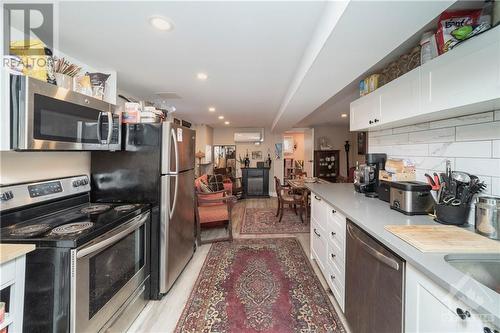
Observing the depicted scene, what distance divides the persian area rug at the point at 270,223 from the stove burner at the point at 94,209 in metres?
2.30

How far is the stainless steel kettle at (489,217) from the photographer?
106cm

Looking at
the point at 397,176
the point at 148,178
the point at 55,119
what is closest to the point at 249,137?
the point at 148,178

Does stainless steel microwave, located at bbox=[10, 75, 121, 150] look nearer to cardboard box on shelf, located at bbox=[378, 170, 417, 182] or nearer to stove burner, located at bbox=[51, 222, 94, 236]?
stove burner, located at bbox=[51, 222, 94, 236]

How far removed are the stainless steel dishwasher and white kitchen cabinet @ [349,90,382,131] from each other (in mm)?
1093

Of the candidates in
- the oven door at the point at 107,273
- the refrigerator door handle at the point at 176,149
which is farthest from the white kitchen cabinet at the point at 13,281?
the refrigerator door handle at the point at 176,149

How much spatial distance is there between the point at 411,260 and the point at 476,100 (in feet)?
2.81

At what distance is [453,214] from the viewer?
1.25 metres

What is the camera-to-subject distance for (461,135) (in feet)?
4.46

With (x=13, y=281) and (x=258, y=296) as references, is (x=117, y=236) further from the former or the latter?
(x=258, y=296)

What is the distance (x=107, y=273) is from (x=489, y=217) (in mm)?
2276

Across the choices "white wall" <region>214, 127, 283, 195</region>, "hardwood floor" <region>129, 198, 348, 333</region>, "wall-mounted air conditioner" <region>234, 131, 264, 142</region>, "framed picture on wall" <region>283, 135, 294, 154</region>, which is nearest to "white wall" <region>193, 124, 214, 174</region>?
"white wall" <region>214, 127, 283, 195</region>

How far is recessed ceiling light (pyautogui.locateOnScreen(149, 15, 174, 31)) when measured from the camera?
4.43 feet

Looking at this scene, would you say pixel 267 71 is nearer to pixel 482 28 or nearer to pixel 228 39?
pixel 228 39

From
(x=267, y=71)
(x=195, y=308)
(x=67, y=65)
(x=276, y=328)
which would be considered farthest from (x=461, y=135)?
(x=67, y=65)
